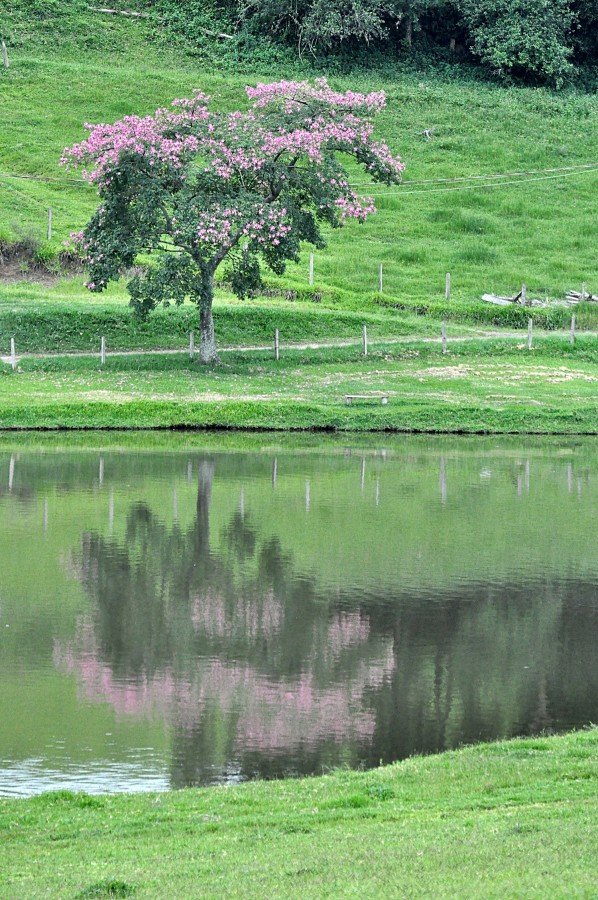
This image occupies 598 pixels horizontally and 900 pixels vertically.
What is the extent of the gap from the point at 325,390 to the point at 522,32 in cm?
5133

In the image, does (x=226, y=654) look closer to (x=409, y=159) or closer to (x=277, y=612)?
(x=277, y=612)

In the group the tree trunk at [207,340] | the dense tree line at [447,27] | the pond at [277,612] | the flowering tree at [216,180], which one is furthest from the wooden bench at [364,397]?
the dense tree line at [447,27]

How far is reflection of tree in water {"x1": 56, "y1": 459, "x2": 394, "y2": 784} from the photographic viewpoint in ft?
51.2

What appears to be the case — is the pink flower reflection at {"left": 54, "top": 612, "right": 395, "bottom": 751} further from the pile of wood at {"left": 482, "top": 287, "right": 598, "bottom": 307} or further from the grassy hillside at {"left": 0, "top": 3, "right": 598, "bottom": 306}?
the pile of wood at {"left": 482, "top": 287, "right": 598, "bottom": 307}

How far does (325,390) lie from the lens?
154 ft

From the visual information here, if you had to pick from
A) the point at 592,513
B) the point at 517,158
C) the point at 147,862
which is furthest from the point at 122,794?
the point at 517,158

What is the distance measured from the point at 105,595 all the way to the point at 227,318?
109 ft

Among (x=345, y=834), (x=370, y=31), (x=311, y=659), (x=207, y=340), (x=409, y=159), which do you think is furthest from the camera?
(x=370, y=31)

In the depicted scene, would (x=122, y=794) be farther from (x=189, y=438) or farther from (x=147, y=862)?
(x=189, y=438)

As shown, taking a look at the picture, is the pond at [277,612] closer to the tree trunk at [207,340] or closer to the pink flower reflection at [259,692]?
the pink flower reflection at [259,692]

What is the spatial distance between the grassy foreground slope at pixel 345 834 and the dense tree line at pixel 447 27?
78481 mm

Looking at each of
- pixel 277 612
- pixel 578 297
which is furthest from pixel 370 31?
pixel 277 612

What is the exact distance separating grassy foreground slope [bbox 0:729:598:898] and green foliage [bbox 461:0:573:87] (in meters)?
80.5

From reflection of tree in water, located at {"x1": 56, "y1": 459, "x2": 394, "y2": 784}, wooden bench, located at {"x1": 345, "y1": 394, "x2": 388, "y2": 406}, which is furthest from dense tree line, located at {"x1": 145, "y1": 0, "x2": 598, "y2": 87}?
reflection of tree in water, located at {"x1": 56, "y1": 459, "x2": 394, "y2": 784}
